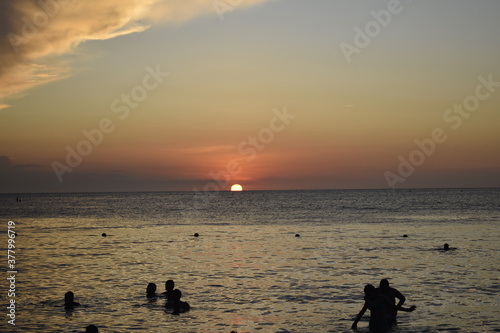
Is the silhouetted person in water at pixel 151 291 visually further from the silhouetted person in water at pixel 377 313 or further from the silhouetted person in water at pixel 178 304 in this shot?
the silhouetted person in water at pixel 377 313

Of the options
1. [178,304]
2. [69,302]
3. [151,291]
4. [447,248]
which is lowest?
[178,304]

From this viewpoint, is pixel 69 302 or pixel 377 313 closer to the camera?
pixel 377 313

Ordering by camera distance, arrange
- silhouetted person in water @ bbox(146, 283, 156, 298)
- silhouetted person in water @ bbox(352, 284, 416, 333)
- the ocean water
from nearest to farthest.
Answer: silhouetted person in water @ bbox(352, 284, 416, 333), the ocean water, silhouetted person in water @ bbox(146, 283, 156, 298)

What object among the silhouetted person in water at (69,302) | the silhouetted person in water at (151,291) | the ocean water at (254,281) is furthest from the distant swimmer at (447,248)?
the silhouetted person in water at (69,302)

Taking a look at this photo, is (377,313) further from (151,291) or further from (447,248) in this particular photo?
(447,248)

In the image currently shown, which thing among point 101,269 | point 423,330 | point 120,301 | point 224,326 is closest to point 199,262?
point 101,269

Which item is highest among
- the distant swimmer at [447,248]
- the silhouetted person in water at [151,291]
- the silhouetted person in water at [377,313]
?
the distant swimmer at [447,248]

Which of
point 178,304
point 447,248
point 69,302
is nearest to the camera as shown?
point 178,304

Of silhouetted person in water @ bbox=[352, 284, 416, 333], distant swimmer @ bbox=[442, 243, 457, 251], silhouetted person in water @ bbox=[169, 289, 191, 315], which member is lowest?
silhouetted person in water @ bbox=[352, 284, 416, 333]

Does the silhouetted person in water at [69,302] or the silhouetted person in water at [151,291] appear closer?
the silhouetted person in water at [69,302]

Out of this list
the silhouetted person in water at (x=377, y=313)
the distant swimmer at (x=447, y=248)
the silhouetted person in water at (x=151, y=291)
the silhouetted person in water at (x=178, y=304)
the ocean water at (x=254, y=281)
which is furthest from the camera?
the distant swimmer at (x=447, y=248)

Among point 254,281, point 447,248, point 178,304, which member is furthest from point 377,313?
point 447,248

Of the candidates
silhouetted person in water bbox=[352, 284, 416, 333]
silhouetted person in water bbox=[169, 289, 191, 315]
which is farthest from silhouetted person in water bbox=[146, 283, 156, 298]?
silhouetted person in water bbox=[352, 284, 416, 333]

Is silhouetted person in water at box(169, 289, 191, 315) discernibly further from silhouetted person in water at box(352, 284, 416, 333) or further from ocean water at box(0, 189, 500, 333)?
silhouetted person in water at box(352, 284, 416, 333)
